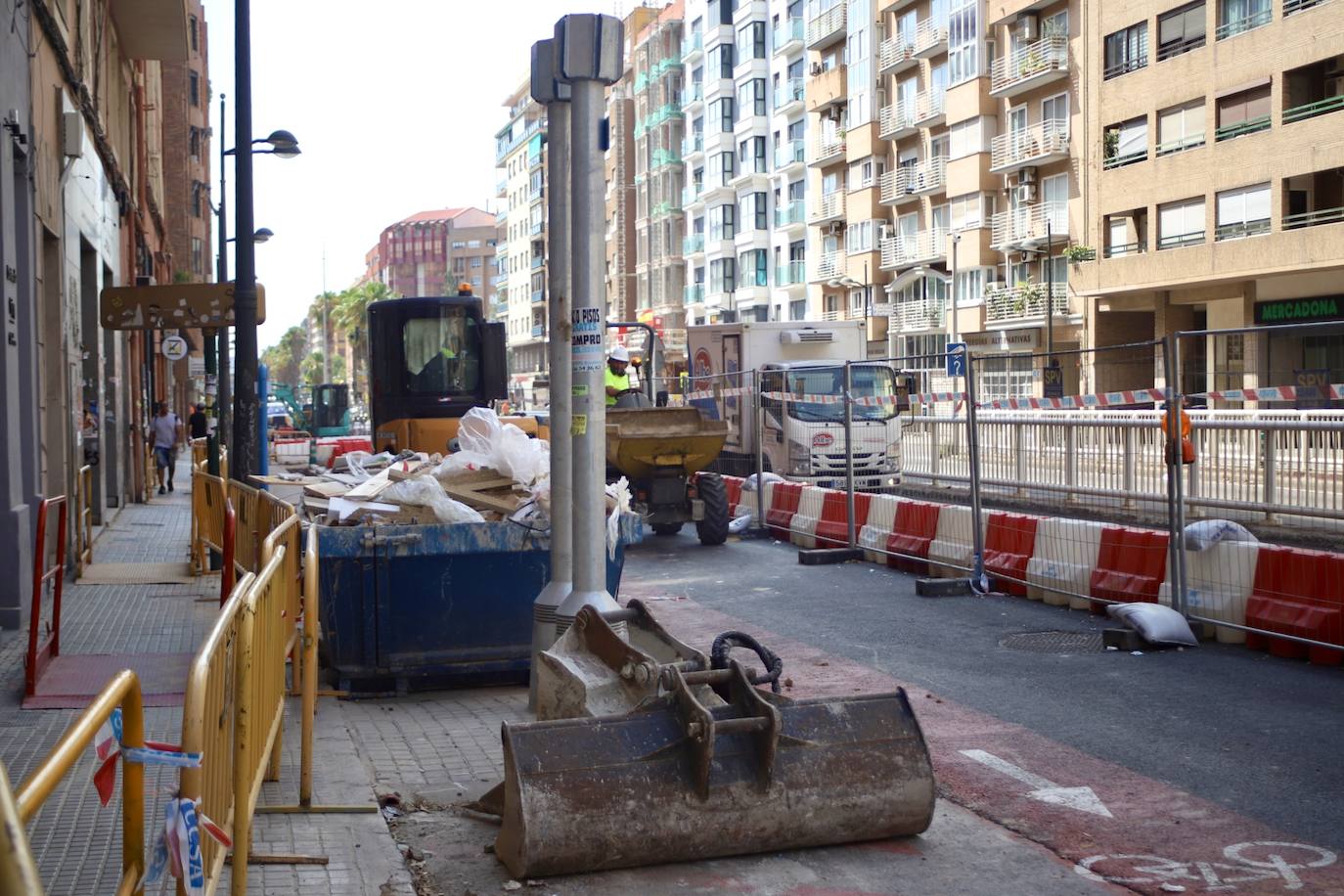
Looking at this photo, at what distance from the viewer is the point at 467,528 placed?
8445 millimetres

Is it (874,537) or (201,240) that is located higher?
(201,240)

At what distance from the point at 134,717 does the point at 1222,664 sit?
25.4 feet

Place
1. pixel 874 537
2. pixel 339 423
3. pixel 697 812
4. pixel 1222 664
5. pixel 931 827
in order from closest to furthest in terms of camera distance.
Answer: pixel 697 812, pixel 931 827, pixel 1222 664, pixel 874 537, pixel 339 423

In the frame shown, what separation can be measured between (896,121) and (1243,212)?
78.4ft

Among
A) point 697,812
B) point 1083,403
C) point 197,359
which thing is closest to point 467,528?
point 697,812

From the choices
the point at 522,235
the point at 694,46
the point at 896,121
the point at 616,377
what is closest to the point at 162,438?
the point at 616,377

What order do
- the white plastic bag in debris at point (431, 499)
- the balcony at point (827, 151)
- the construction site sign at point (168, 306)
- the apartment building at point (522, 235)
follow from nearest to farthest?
the white plastic bag in debris at point (431, 499) < the construction site sign at point (168, 306) < the balcony at point (827, 151) < the apartment building at point (522, 235)

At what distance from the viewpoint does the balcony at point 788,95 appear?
7238cm

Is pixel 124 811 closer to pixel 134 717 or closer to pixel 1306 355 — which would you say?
pixel 134 717

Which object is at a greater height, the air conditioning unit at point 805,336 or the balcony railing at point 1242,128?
the balcony railing at point 1242,128

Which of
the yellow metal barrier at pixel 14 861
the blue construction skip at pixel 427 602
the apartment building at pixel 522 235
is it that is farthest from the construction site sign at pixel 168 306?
the apartment building at pixel 522 235

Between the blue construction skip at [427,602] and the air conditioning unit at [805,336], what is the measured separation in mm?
16922

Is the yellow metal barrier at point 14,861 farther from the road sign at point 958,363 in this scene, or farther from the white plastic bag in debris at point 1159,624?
the road sign at point 958,363

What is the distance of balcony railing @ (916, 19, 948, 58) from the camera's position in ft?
188
